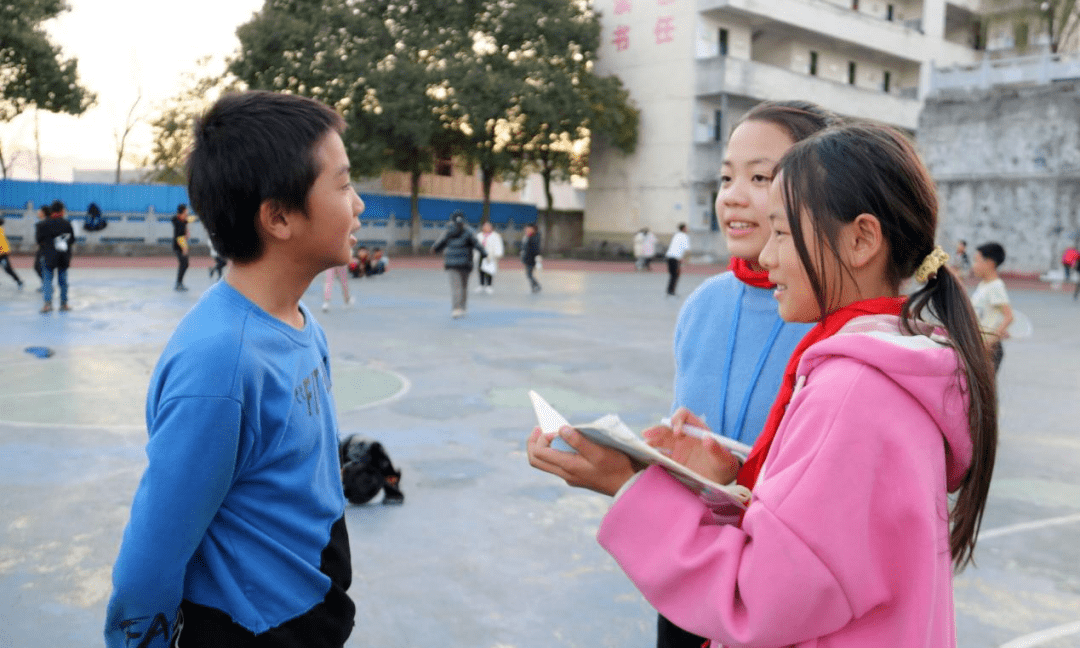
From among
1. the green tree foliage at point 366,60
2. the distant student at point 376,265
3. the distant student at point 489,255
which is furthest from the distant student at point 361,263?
the green tree foliage at point 366,60

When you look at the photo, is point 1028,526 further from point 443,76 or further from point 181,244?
point 443,76

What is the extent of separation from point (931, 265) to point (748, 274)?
0.82 m

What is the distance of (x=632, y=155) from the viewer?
36906mm

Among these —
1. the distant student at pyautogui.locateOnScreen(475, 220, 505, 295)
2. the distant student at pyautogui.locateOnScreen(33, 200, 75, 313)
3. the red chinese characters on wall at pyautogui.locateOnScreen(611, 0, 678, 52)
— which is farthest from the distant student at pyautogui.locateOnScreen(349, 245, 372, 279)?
the red chinese characters on wall at pyautogui.locateOnScreen(611, 0, 678, 52)

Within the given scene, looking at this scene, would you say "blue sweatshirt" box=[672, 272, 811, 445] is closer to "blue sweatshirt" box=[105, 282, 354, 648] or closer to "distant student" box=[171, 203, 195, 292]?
"blue sweatshirt" box=[105, 282, 354, 648]

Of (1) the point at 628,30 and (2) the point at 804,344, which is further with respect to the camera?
(1) the point at 628,30

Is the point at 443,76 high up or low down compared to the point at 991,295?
up

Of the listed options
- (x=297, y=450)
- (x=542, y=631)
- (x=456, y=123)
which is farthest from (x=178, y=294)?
(x=456, y=123)

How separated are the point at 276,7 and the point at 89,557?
31570mm

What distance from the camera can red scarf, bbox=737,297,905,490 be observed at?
4.46ft

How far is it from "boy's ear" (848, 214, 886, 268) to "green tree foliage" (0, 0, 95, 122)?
27.9 meters

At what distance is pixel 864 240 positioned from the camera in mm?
1345

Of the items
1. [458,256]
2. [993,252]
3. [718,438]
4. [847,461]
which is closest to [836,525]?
[847,461]

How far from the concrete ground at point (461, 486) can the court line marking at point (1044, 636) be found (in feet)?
0.05
